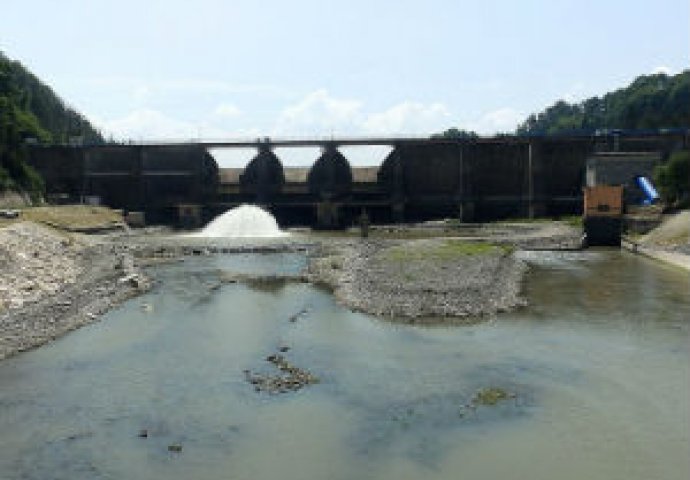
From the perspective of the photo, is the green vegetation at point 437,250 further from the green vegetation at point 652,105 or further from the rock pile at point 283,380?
the green vegetation at point 652,105

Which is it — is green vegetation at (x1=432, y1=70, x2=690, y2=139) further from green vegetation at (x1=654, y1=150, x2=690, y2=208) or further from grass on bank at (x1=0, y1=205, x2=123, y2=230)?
grass on bank at (x1=0, y1=205, x2=123, y2=230)

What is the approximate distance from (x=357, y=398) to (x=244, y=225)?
65.1 m

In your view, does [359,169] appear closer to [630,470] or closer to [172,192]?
[172,192]

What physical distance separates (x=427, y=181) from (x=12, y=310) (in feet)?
221

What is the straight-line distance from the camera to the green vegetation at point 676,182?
231 feet

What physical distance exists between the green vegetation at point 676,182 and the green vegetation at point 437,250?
1927 centimetres

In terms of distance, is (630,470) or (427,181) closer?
(630,470)

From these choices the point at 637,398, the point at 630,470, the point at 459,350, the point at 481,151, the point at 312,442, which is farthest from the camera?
the point at 481,151

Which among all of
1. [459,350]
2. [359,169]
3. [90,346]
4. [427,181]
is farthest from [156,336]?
[359,169]

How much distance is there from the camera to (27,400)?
24219mm

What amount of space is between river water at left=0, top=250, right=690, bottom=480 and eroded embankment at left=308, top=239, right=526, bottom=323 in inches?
71.3

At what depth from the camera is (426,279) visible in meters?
43.7

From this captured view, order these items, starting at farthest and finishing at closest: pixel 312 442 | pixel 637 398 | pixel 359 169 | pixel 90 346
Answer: pixel 359 169, pixel 90 346, pixel 637 398, pixel 312 442

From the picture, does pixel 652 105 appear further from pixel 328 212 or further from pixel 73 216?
pixel 73 216
